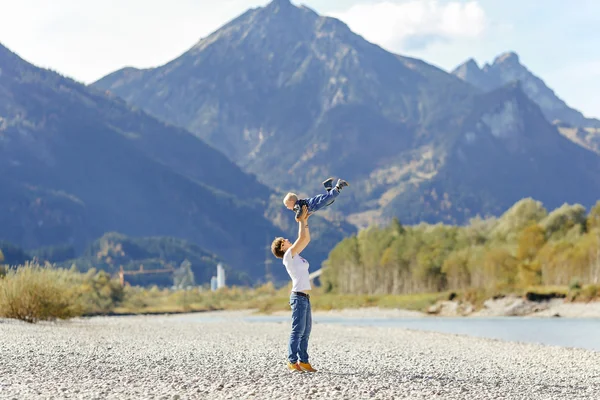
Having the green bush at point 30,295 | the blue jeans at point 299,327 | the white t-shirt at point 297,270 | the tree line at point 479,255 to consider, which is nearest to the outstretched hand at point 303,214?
the white t-shirt at point 297,270

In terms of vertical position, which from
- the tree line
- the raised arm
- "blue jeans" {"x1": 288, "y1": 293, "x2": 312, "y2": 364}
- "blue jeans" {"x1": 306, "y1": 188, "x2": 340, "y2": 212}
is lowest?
"blue jeans" {"x1": 288, "y1": 293, "x2": 312, "y2": 364}

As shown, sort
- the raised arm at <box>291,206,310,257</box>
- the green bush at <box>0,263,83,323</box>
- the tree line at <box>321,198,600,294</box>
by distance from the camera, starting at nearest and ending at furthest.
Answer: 1. the raised arm at <box>291,206,310,257</box>
2. the green bush at <box>0,263,83,323</box>
3. the tree line at <box>321,198,600,294</box>

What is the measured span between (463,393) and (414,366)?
297 inches

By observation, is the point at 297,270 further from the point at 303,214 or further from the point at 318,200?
the point at 318,200

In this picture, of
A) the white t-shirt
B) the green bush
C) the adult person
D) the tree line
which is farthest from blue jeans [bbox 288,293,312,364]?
the tree line

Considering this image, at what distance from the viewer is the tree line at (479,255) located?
11944cm

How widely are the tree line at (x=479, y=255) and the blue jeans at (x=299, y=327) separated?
9447 centimetres

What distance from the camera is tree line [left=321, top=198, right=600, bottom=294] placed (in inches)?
4702

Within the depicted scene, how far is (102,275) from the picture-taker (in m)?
170

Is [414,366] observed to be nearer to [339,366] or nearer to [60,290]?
[339,366]

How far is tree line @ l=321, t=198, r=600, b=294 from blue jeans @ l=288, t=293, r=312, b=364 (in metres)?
94.5

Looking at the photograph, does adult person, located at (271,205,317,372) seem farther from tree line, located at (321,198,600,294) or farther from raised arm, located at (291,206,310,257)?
tree line, located at (321,198,600,294)

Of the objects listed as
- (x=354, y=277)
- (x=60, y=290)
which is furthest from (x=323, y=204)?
(x=354, y=277)

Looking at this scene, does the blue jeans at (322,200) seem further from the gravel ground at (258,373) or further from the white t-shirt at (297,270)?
the gravel ground at (258,373)
